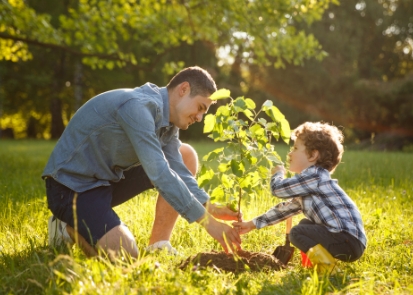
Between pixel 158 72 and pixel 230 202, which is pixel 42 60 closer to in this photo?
pixel 158 72

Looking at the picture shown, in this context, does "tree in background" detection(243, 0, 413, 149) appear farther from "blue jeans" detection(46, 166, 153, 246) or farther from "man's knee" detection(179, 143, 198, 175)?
"blue jeans" detection(46, 166, 153, 246)

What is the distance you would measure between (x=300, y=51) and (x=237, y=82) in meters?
16.2

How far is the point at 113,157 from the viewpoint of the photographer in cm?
307

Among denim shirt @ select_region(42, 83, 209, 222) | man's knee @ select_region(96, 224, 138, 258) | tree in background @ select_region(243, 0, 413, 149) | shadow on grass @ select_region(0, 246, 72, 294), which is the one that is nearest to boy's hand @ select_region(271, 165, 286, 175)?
denim shirt @ select_region(42, 83, 209, 222)

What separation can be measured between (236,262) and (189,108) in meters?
1.11

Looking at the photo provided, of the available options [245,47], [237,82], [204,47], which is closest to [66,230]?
[245,47]

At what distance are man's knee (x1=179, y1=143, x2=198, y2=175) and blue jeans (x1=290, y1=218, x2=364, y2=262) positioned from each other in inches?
47.9

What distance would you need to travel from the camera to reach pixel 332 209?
9.53 ft

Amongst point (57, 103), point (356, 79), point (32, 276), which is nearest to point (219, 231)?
point (32, 276)

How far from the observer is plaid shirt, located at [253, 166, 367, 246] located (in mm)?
2873

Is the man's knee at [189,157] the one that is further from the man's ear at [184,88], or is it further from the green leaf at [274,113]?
the green leaf at [274,113]

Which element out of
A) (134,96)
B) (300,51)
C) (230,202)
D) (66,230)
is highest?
(300,51)

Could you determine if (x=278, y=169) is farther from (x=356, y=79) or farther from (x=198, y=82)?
(x=356, y=79)

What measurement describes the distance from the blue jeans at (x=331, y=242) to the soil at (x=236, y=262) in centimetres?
22
